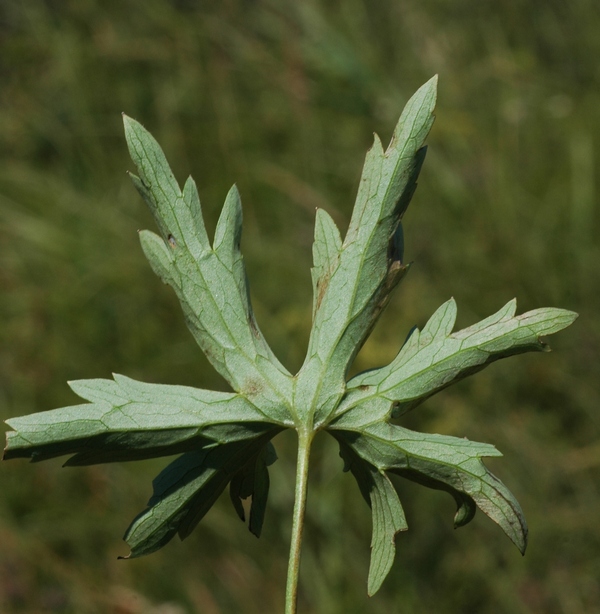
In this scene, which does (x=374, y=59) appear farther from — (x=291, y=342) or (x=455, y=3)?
(x=291, y=342)

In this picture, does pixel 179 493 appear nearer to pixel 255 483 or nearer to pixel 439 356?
pixel 255 483

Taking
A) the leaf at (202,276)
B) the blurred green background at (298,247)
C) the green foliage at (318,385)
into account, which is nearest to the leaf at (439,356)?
the green foliage at (318,385)

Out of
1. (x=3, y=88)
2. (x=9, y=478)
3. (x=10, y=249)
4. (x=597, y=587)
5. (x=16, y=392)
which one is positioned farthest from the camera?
(x=3, y=88)

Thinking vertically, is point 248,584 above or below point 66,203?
below

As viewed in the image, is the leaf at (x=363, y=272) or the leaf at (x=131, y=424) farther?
the leaf at (x=363, y=272)

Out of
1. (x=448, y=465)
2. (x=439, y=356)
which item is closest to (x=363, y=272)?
(x=439, y=356)

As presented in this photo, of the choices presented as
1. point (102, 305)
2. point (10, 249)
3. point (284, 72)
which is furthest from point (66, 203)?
point (284, 72)

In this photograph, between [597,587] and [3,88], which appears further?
[3,88]

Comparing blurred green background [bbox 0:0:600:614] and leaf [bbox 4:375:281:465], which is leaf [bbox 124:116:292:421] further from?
blurred green background [bbox 0:0:600:614]

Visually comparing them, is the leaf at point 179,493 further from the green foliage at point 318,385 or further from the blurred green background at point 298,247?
the blurred green background at point 298,247
